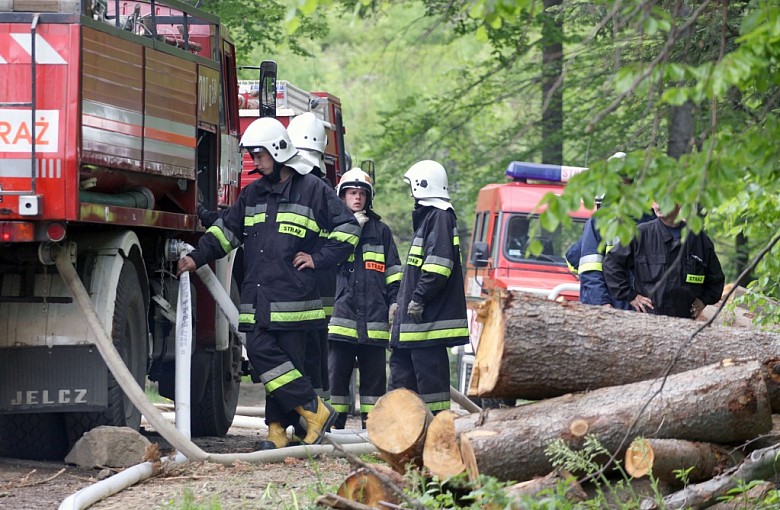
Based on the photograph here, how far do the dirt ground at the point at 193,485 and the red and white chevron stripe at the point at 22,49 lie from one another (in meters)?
2.12

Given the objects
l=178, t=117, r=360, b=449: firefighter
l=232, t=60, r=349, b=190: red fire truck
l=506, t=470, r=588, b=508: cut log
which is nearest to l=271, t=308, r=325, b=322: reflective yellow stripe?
l=178, t=117, r=360, b=449: firefighter

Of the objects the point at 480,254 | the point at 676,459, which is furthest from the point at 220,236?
the point at 480,254

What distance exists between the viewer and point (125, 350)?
293 inches

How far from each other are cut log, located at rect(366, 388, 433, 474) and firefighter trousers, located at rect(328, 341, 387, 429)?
305 cm

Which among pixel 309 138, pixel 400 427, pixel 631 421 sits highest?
pixel 309 138

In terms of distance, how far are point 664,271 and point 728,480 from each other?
8.49 feet

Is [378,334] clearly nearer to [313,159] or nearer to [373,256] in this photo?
[373,256]

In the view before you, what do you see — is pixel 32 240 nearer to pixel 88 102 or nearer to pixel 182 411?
pixel 88 102

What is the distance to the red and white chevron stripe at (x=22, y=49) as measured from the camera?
6402 millimetres

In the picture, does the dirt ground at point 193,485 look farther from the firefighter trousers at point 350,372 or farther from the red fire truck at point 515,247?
the red fire truck at point 515,247

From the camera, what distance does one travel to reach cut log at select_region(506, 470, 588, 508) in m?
5.21

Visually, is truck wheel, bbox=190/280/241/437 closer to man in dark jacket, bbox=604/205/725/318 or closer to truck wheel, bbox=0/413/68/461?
truck wheel, bbox=0/413/68/461

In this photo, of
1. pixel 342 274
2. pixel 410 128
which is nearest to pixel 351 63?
pixel 410 128

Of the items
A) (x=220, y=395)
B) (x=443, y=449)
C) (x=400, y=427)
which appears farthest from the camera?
(x=220, y=395)
